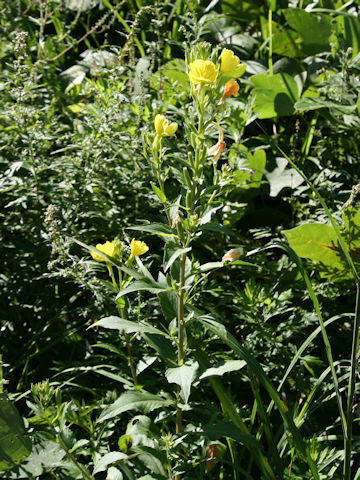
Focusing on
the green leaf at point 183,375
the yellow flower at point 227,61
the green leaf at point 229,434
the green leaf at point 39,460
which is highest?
the yellow flower at point 227,61

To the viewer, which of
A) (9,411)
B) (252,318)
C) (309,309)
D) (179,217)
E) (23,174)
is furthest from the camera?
(23,174)

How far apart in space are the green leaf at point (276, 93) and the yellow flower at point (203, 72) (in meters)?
1.36

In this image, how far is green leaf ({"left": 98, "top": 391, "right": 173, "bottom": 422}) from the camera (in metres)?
1.19

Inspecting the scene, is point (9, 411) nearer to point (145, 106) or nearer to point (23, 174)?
point (23, 174)

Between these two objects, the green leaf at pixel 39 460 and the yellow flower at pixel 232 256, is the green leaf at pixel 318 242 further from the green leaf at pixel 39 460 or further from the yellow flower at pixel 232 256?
the green leaf at pixel 39 460

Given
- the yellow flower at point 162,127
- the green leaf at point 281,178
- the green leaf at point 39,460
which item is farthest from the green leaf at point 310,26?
the green leaf at point 39,460

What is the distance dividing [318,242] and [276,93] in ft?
2.94

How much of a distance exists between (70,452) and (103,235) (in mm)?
909

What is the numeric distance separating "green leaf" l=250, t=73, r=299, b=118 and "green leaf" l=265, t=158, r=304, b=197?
0.26m

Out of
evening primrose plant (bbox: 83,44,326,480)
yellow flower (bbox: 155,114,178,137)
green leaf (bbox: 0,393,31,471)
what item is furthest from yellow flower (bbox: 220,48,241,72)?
green leaf (bbox: 0,393,31,471)

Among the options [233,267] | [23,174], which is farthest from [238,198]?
[23,174]

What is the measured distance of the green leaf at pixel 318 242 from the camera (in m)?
1.88

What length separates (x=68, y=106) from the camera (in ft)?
8.70

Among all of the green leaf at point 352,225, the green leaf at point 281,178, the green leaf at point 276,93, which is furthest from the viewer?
the green leaf at point 276,93
